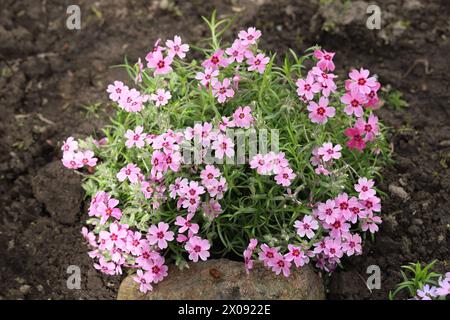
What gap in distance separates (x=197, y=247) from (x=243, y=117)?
70 cm

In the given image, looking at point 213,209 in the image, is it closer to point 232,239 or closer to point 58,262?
A: point 232,239

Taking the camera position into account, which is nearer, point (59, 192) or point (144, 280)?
point (144, 280)

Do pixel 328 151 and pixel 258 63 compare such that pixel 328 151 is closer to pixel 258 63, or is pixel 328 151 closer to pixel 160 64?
pixel 258 63

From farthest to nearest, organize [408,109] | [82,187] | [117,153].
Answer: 1. [408,109]
2. [82,187]
3. [117,153]

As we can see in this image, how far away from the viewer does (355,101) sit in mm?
3252

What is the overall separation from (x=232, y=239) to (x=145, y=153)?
2.16 ft

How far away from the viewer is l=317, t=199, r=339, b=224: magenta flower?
10.5ft

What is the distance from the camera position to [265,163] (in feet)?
10.3

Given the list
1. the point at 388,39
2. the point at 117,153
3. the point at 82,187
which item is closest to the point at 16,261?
the point at 82,187

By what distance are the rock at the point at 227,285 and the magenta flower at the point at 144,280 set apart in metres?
0.06

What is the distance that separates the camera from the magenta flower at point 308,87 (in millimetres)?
3283

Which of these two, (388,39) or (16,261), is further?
(388,39)

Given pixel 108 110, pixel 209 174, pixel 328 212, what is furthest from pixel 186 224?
pixel 108 110

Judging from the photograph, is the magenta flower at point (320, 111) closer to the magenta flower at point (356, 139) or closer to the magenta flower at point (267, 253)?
the magenta flower at point (356, 139)
